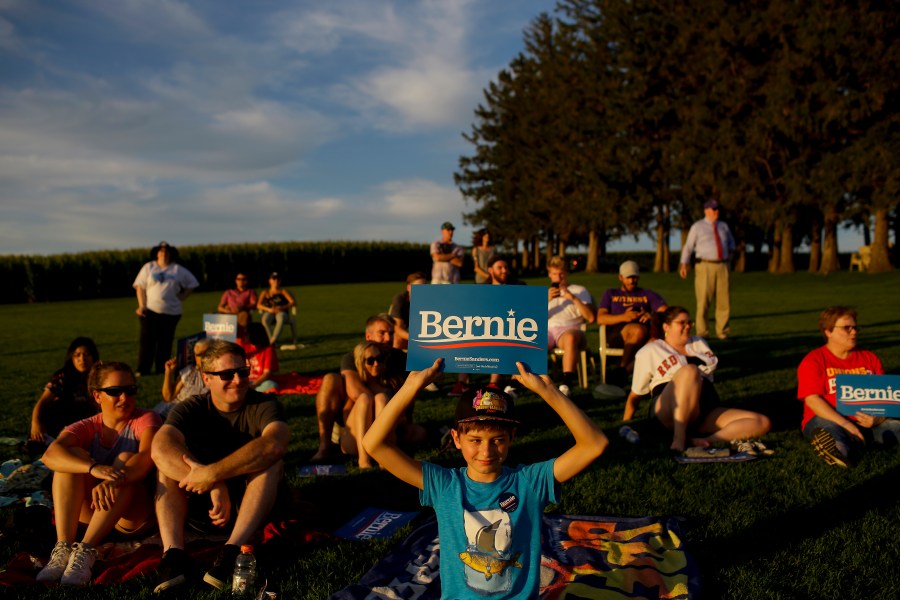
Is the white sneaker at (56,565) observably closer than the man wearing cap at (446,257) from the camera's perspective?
Yes

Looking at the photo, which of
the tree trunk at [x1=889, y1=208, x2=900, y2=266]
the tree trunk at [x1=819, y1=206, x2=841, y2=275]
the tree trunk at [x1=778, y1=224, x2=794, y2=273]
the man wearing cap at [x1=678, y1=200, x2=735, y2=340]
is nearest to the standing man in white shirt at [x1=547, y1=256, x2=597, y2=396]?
the man wearing cap at [x1=678, y1=200, x2=735, y2=340]

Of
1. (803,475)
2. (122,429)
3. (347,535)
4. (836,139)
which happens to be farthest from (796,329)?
(836,139)

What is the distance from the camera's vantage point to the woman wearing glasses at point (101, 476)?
13.5 ft

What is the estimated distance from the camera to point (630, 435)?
21.9ft

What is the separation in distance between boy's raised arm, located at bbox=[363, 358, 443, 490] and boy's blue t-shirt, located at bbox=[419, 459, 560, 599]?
0.25ft

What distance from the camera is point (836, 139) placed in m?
32.9

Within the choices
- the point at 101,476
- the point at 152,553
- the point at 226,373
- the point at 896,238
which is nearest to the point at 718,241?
the point at 226,373

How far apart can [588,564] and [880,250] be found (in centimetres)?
3376

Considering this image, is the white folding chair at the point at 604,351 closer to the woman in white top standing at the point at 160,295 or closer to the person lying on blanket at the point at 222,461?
the person lying on blanket at the point at 222,461

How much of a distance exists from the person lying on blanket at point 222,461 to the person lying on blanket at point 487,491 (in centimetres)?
151

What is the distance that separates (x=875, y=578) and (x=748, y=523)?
88cm

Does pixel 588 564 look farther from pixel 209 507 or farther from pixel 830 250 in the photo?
pixel 830 250

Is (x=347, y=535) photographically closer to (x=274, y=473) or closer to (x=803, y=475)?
(x=274, y=473)

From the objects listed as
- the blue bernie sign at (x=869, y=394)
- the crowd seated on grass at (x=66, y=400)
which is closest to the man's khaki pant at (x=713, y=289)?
the blue bernie sign at (x=869, y=394)
